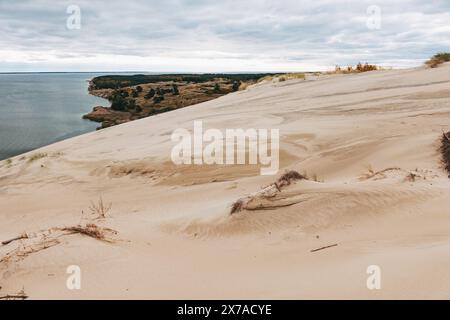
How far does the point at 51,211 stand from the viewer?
545cm

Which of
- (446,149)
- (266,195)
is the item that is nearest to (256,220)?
(266,195)

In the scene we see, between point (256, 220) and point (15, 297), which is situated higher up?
point (256, 220)

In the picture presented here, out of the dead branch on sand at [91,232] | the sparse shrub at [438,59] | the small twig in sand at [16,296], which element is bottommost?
the small twig in sand at [16,296]

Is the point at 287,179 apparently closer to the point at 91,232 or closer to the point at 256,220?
the point at 256,220

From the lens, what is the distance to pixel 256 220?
368cm

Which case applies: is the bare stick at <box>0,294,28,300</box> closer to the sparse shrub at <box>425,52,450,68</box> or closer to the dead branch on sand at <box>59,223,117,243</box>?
the dead branch on sand at <box>59,223,117,243</box>

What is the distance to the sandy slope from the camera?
8.47 ft

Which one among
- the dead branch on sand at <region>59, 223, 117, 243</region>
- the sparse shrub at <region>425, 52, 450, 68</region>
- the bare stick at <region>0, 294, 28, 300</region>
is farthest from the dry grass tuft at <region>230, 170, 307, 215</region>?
the sparse shrub at <region>425, 52, 450, 68</region>

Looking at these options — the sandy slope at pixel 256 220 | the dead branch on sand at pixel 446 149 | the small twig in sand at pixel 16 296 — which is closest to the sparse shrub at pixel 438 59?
the sandy slope at pixel 256 220

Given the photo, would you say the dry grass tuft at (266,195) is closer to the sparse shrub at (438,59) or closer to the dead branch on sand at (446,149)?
the dead branch on sand at (446,149)

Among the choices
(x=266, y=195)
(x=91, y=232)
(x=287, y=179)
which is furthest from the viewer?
(x=287, y=179)

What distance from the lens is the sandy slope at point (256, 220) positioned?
8.47 ft

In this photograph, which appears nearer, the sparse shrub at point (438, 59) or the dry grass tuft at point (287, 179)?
the dry grass tuft at point (287, 179)
